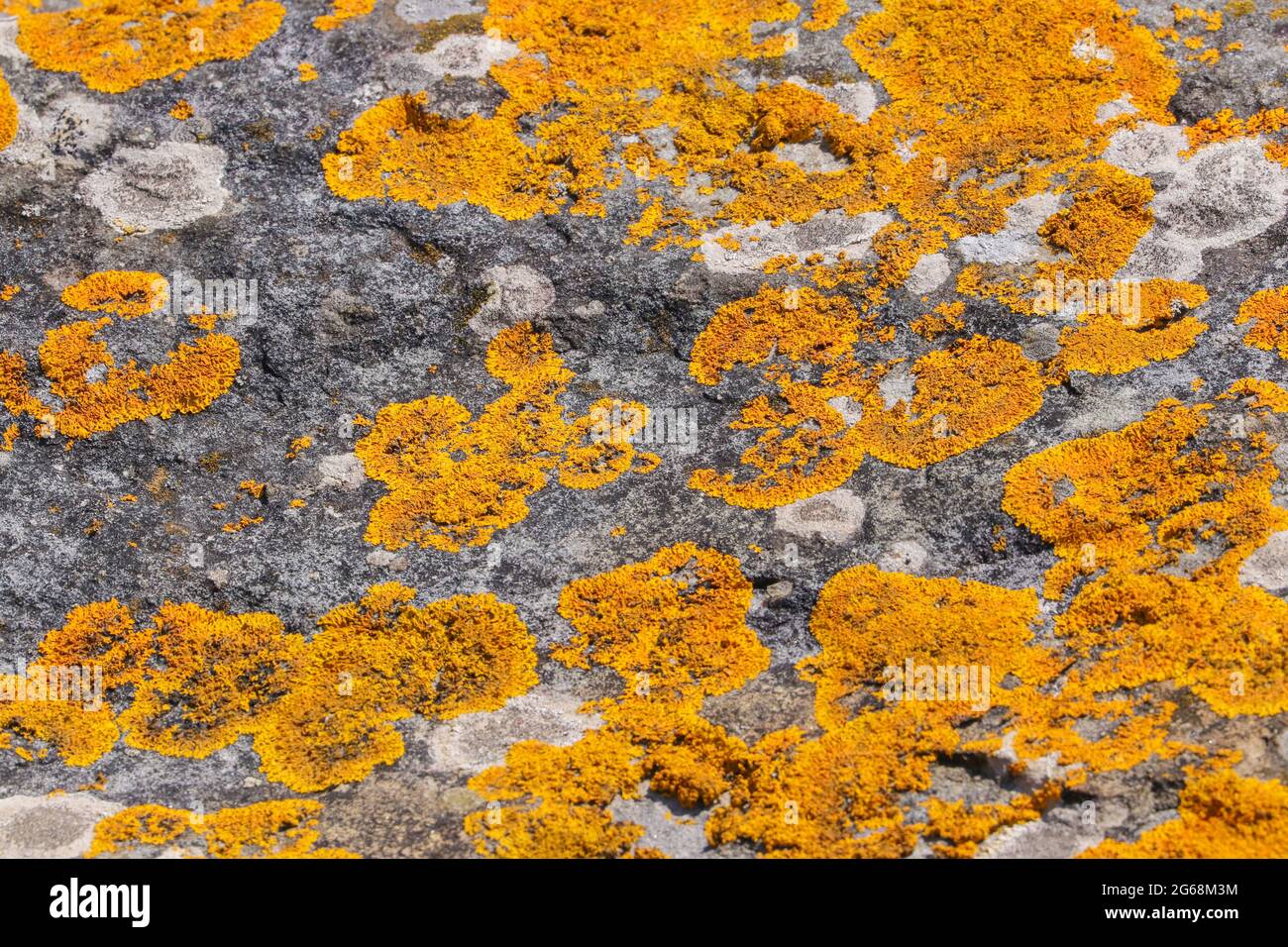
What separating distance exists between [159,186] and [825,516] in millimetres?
3770

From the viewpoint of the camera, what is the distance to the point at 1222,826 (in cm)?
347

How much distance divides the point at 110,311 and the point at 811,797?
3.98 metres

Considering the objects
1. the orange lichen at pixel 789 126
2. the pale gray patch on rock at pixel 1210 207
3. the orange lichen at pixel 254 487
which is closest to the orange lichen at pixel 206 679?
the orange lichen at pixel 254 487

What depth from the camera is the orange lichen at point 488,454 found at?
5008mm

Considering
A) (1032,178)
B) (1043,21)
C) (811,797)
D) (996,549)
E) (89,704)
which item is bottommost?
(89,704)

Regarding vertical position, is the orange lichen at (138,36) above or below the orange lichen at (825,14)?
below

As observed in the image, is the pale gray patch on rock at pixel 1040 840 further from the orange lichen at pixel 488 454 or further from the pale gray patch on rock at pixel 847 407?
the orange lichen at pixel 488 454

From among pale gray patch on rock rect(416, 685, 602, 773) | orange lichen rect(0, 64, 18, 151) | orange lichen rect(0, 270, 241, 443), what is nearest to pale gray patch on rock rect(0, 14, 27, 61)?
orange lichen rect(0, 64, 18, 151)

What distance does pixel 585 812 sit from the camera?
12.7 ft

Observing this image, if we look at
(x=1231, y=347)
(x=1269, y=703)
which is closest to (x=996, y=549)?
(x=1269, y=703)

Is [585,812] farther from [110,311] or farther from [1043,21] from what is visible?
[1043,21]

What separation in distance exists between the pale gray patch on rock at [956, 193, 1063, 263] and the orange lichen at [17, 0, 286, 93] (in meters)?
3.99

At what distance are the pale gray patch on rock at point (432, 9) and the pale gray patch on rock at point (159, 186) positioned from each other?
1.34 meters

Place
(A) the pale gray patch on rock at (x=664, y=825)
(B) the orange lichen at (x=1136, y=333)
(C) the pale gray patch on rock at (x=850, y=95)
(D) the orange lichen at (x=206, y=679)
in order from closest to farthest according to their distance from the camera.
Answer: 1. (A) the pale gray patch on rock at (x=664, y=825)
2. (D) the orange lichen at (x=206, y=679)
3. (B) the orange lichen at (x=1136, y=333)
4. (C) the pale gray patch on rock at (x=850, y=95)
